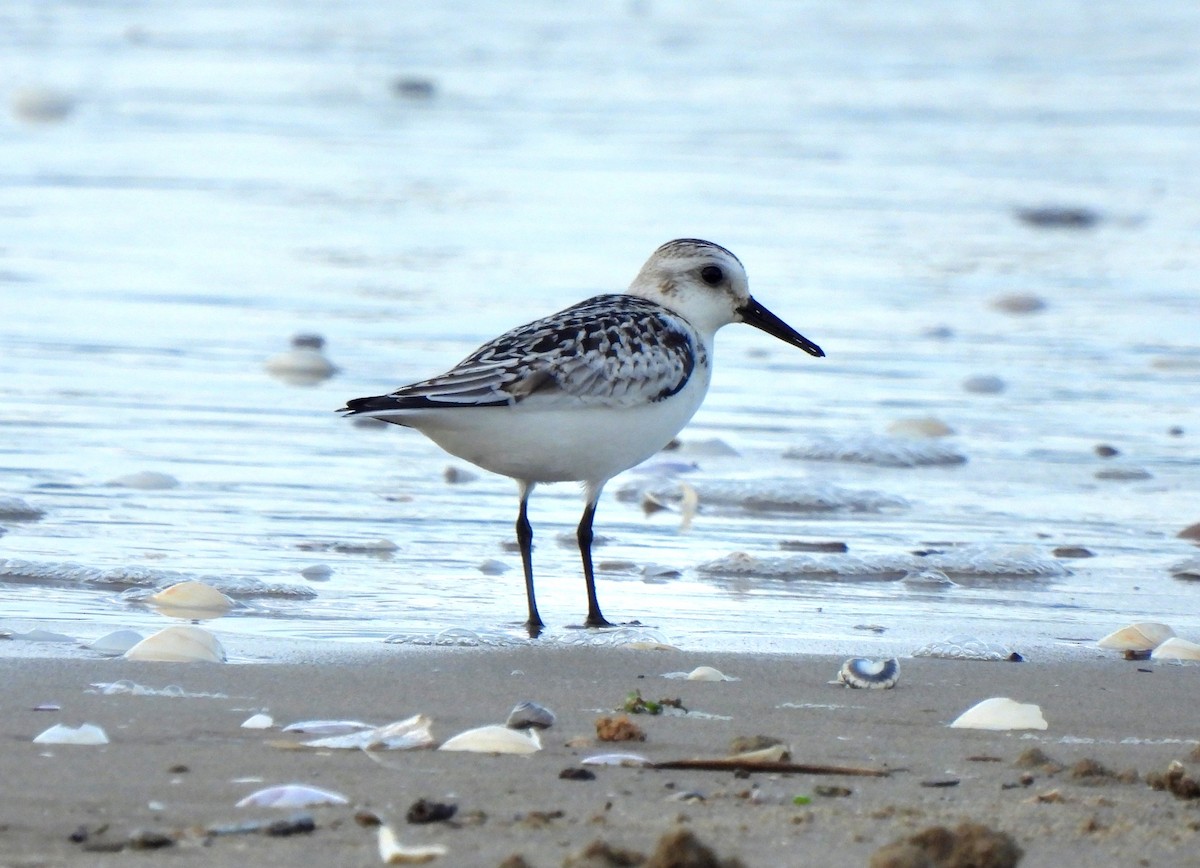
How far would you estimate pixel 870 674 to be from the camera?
151 inches

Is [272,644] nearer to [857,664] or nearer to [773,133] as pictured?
[857,664]

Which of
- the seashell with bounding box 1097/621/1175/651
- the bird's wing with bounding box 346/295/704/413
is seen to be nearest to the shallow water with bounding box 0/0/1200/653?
the seashell with bounding box 1097/621/1175/651

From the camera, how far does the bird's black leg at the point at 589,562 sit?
448 centimetres

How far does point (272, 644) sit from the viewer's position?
4078 millimetres

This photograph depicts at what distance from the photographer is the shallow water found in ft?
16.3

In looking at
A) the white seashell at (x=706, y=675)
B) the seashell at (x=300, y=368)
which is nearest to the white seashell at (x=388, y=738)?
the white seashell at (x=706, y=675)

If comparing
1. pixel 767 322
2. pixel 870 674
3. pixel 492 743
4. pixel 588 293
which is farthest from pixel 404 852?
pixel 588 293

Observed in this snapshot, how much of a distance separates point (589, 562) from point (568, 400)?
396 millimetres

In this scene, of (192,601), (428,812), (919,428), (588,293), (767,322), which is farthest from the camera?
(588,293)

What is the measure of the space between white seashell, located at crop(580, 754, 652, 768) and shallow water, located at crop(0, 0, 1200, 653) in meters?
1.07

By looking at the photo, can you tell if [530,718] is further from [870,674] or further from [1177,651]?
[1177,651]

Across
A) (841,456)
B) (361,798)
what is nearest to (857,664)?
(361,798)

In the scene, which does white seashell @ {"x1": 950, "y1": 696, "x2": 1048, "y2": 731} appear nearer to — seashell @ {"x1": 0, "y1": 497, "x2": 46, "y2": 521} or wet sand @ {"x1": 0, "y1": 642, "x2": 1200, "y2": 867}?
wet sand @ {"x1": 0, "y1": 642, "x2": 1200, "y2": 867}

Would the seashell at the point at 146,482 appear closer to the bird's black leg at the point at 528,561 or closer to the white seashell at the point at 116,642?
the bird's black leg at the point at 528,561
